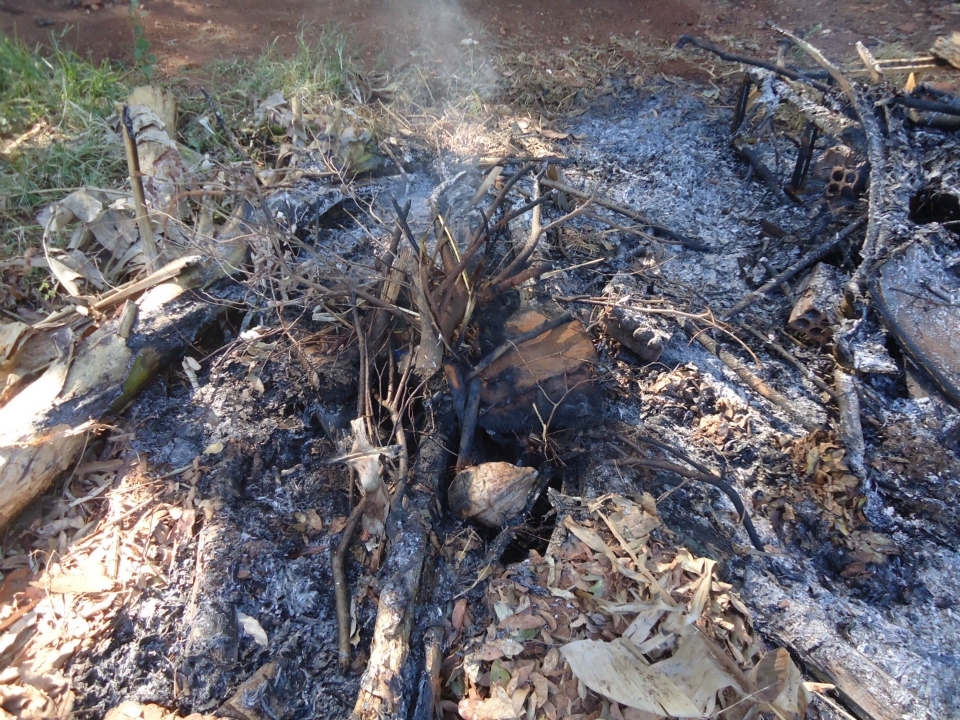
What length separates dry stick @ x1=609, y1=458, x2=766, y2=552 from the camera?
239cm

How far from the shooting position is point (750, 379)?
2.99m

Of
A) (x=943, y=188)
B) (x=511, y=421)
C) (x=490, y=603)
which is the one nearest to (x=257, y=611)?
(x=490, y=603)

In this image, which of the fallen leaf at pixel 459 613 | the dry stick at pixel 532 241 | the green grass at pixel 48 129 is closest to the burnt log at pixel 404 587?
the fallen leaf at pixel 459 613

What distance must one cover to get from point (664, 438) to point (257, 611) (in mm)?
2036

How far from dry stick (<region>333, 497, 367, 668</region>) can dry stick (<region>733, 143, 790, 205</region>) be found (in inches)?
149

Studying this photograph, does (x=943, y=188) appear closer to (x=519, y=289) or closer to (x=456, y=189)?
(x=519, y=289)

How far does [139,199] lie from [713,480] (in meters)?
3.47

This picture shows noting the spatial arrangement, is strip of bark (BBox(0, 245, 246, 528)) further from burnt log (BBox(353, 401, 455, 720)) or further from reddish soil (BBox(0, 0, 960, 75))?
reddish soil (BBox(0, 0, 960, 75))

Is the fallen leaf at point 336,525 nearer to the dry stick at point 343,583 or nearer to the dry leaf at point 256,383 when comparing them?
the dry stick at point 343,583

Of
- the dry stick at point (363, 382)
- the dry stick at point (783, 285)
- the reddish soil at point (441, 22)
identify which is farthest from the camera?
the reddish soil at point (441, 22)

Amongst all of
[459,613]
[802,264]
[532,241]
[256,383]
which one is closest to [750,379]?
[802,264]

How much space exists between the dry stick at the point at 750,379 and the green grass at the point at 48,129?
162 inches

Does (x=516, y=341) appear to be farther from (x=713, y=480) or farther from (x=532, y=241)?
(x=713, y=480)

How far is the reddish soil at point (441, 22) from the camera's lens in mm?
5418
